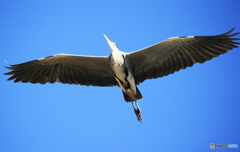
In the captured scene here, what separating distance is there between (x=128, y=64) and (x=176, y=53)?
1.36m

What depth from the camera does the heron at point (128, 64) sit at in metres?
6.54

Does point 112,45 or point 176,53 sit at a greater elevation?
point 112,45

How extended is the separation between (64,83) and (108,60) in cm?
157

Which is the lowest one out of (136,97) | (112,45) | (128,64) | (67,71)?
(136,97)

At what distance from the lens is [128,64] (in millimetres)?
6867

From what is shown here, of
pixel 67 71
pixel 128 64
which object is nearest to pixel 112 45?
pixel 128 64

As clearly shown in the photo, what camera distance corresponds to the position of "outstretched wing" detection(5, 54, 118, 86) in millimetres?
7035

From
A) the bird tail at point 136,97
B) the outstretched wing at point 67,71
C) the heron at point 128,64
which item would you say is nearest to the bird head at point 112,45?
the heron at point 128,64

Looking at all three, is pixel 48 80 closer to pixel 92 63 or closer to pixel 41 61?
pixel 41 61

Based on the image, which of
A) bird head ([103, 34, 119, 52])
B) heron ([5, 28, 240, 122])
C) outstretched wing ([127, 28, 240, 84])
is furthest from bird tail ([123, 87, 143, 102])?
bird head ([103, 34, 119, 52])

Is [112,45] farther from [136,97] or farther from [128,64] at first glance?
[136,97]

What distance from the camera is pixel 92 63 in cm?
711

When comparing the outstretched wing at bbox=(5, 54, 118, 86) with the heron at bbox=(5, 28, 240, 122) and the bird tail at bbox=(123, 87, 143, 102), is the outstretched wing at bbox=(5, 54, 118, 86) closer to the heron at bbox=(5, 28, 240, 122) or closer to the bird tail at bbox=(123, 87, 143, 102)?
the heron at bbox=(5, 28, 240, 122)

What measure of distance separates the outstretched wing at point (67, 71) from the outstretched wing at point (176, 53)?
92cm
